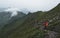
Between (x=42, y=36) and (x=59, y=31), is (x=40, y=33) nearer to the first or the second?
(x=42, y=36)

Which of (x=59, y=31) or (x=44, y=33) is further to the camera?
(x=59, y=31)

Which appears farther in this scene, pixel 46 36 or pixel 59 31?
pixel 59 31

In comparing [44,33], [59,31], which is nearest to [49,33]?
[44,33]

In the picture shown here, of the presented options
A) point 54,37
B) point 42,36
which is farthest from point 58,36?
point 42,36

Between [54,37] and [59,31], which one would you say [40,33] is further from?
[59,31]

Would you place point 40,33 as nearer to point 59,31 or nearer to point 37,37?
point 37,37

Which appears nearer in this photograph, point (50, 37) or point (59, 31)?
point (50, 37)
